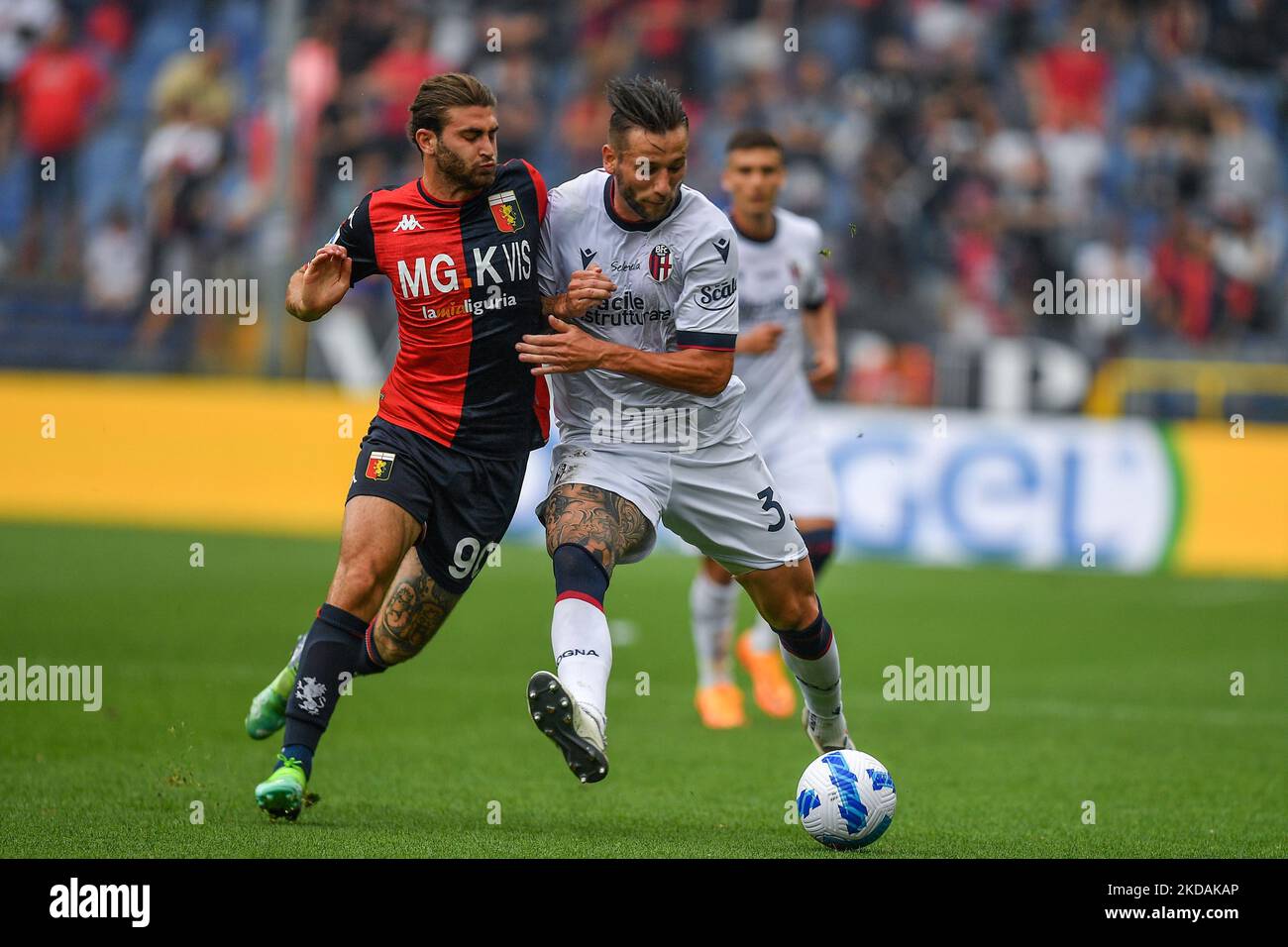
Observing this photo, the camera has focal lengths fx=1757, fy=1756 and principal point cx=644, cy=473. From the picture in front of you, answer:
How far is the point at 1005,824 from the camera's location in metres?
6.45

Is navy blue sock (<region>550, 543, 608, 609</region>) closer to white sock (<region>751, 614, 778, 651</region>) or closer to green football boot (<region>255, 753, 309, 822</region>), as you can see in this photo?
green football boot (<region>255, 753, 309, 822</region>)

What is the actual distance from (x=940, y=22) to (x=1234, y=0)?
3.64 meters

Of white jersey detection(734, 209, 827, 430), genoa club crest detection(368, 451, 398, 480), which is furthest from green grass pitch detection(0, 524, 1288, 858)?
white jersey detection(734, 209, 827, 430)

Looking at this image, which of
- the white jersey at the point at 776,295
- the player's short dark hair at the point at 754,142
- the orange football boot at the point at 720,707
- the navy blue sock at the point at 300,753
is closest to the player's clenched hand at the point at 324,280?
the navy blue sock at the point at 300,753

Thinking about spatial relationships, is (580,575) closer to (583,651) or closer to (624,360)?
(583,651)

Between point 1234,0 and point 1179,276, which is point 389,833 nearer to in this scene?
point 1179,276

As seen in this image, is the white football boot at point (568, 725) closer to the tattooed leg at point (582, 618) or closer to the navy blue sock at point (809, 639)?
the tattooed leg at point (582, 618)

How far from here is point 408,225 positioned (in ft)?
20.5

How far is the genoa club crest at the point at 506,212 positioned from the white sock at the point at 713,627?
10.9ft

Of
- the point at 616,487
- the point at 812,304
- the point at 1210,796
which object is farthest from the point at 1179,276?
the point at 616,487

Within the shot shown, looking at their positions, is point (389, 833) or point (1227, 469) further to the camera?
point (1227, 469)

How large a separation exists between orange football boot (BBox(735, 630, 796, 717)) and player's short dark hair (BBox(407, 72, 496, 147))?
167 inches

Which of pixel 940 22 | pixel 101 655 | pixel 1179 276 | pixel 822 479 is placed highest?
pixel 940 22

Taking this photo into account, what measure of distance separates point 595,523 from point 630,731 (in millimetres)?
2958
